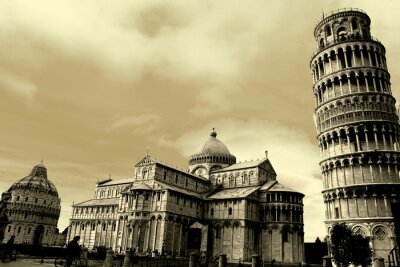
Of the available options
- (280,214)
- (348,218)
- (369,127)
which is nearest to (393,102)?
(369,127)

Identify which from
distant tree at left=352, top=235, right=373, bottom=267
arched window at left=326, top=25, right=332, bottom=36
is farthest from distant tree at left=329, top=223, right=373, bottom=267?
arched window at left=326, top=25, right=332, bottom=36

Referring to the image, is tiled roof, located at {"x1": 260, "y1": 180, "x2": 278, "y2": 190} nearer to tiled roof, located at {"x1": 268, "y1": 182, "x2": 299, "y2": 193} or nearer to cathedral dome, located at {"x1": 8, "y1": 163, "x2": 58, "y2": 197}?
tiled roof, located at {"x1": 268, "y1": 182, "x2": 299, "y2": 193}

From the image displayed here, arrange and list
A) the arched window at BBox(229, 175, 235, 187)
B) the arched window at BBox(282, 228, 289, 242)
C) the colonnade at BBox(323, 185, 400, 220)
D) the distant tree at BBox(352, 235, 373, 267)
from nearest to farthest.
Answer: the distant tree at BBox(352, 235, 373, 267)
the colonnade at BBox(323, 185, 400, 220)
the arched window at BBox(282, 228, 289, 242)
the arched window at BBox(229, 175, 235, 187)

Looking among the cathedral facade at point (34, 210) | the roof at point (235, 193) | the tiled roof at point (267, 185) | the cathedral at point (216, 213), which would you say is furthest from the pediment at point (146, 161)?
the cathedral facade at point (34, 210)

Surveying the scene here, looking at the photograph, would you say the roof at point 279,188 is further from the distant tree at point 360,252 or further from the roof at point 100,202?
the roof at point 100,202

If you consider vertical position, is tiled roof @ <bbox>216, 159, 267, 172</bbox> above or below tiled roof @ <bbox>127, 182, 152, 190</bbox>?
above

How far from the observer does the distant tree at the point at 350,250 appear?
27.7 m

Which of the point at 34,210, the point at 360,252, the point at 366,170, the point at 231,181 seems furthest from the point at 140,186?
the point at 34,210

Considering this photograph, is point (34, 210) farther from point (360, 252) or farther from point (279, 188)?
point (360, 252)

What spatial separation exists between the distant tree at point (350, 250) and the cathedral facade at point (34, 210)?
299 feet

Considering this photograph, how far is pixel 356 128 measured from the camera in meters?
41.6

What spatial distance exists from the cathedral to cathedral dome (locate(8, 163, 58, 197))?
57262 mm

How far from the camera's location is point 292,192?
5378 cm

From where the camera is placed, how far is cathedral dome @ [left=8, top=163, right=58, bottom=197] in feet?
316
